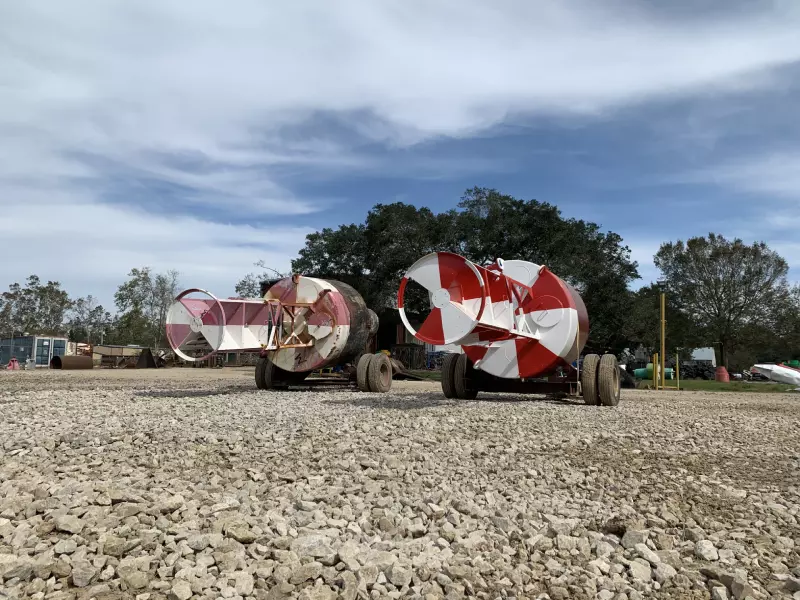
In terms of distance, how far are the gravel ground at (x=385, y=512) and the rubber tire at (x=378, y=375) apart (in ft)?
18.5

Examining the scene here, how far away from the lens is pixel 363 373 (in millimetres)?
12281

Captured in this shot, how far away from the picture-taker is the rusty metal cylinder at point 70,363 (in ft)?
106

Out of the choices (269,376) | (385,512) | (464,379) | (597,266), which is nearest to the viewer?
(385,512)

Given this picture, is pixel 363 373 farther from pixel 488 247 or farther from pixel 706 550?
pixel 488 247

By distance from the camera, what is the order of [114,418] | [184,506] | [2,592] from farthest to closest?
[114,418] → [184,506] → [2,592]

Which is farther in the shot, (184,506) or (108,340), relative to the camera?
(108,340)

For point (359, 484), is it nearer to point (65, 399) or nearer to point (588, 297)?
point (65, 399)

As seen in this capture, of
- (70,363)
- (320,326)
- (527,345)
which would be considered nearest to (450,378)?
(527,345)

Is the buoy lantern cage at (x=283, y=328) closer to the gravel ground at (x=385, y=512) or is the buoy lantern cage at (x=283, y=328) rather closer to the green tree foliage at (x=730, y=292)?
the gravel ground at (x=385, y=512)

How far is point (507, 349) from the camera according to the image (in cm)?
1075

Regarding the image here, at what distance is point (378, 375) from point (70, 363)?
2609 cm

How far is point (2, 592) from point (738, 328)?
44.9 m

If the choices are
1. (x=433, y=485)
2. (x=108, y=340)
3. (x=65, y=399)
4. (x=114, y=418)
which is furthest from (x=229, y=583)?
(x=108, y=340)

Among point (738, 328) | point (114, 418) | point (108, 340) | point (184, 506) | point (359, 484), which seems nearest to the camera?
point (184, 506)
